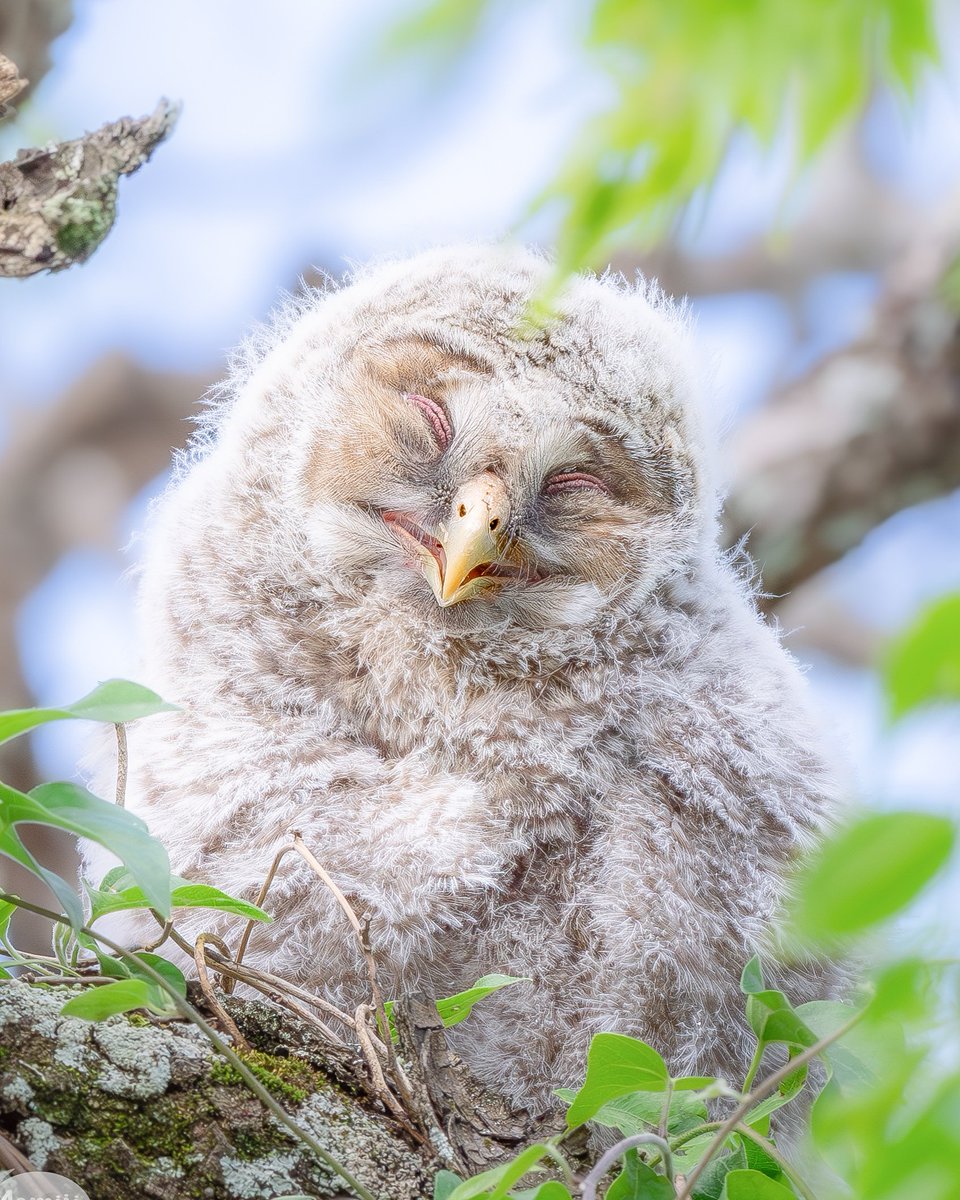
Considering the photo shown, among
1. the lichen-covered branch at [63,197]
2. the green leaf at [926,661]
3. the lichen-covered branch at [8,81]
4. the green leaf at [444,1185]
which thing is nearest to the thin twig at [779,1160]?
the green leaf at [444,1185]

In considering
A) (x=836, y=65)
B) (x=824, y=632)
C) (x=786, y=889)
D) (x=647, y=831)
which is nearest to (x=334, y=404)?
(x=647, y=831)

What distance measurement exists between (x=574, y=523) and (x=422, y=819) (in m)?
0.45

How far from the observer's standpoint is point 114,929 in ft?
5.28

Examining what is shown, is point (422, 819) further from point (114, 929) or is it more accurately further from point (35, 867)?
point (35, 867)

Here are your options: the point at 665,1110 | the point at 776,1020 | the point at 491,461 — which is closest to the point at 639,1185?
the point at 665,1110

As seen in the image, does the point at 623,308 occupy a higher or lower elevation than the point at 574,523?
higher

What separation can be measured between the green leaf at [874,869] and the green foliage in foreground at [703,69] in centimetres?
24

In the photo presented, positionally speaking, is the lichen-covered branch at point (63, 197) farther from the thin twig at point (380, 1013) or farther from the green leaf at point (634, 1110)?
the green leaf at point (634, 1110)

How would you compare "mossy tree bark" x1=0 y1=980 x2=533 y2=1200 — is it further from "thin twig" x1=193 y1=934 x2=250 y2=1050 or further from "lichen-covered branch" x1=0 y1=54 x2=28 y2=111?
"lichen-covered branch" x1=0 y1=54 x2=28 y2=111

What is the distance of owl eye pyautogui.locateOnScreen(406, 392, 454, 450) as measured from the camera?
1.56 metres

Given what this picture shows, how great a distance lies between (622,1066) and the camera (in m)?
0.93

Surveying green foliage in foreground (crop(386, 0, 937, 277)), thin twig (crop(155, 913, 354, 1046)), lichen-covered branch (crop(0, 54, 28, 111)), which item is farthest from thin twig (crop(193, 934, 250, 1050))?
lichen-covered branch (crop(0, 54, 28, 111))

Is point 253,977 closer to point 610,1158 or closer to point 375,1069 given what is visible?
point 375,1069

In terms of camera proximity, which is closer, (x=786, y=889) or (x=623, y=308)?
(x=786, y=889)
